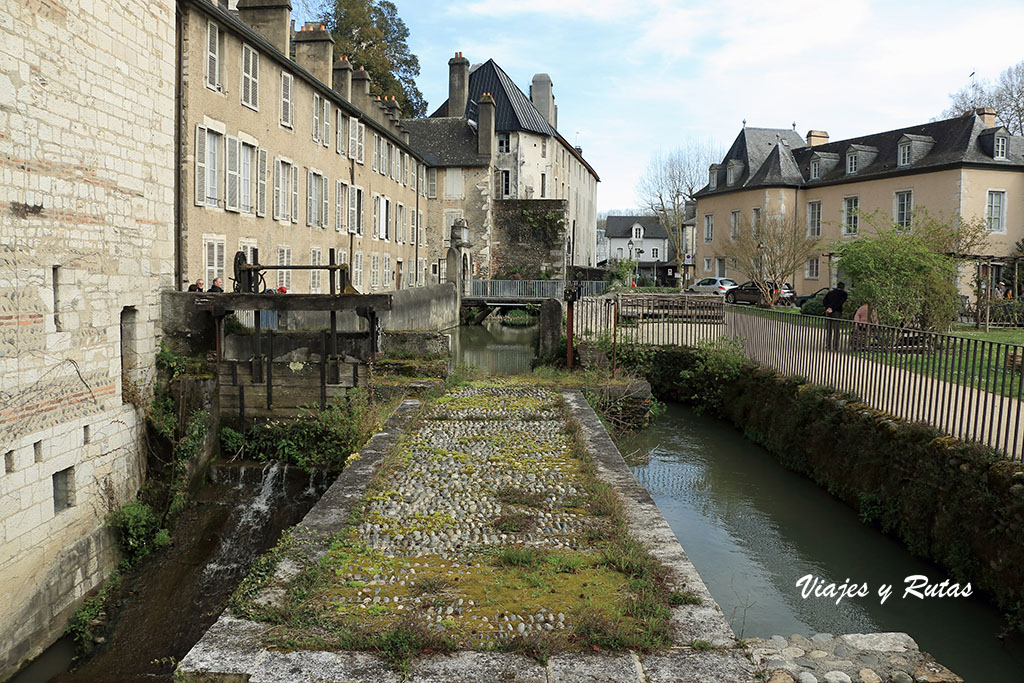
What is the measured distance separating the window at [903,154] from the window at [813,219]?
5.29 m

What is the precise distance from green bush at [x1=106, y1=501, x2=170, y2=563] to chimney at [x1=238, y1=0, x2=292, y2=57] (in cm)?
1340

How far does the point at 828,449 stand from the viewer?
11.0m

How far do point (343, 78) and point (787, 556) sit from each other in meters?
22.2

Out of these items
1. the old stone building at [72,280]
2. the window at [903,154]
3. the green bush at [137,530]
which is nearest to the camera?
the old stone building at [72,280]

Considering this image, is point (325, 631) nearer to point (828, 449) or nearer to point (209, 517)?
point (209, 517)

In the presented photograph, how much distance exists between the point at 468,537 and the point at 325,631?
1.86 meters

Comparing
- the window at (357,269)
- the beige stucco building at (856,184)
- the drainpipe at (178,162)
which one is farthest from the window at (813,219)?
the drainpipe at (178,162)

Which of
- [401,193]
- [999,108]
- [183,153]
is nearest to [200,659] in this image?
[183,153]

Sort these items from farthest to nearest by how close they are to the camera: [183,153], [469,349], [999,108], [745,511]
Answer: [999,108], [469,349], [183,153], [745,511]

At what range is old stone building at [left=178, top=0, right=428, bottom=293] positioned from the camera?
1548cm

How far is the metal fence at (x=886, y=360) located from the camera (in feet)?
25.5

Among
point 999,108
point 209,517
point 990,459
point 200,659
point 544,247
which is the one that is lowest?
point 209,517

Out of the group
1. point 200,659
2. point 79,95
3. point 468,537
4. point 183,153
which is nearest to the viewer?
point 200,659

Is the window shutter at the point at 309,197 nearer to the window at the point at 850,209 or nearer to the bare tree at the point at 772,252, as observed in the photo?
the bare tree at the point at 772,252
